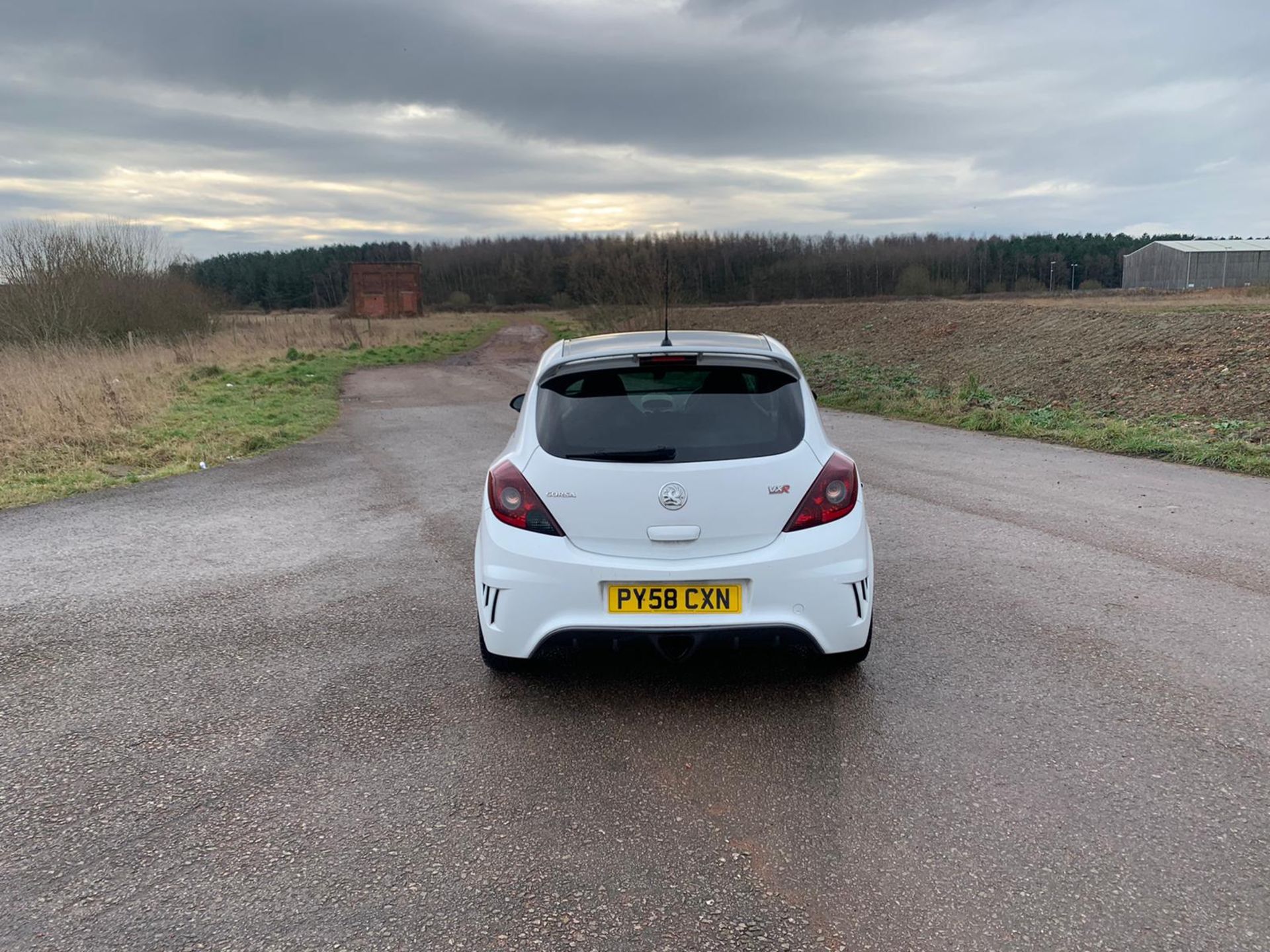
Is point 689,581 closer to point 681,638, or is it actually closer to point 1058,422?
point 681,638

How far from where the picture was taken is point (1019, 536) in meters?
6.74

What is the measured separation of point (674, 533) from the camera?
363 cm

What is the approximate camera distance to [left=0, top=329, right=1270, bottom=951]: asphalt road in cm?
253

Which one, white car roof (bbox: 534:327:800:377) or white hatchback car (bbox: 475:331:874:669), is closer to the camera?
white hatchback car (bbox: 475:331:874:669)

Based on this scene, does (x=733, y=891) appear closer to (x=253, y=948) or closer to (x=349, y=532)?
(x=253, y=948)

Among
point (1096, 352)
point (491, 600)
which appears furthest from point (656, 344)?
point (1096, 352)

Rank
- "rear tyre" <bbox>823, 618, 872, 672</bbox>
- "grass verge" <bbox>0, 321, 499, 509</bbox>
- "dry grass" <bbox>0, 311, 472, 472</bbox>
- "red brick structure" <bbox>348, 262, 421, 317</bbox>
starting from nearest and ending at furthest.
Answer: "rear tyre" <bbox>823, 618, 872, 672</bbox> < "grass verge" <bbox>0, 321, 499, 509</bbox> < "dry grass" <bbox>0, 311, 472, 472</bbox> < "red brick structure" <bbox>348, 262, 421, 317</bbox>

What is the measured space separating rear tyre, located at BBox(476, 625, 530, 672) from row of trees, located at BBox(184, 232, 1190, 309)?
5567cm

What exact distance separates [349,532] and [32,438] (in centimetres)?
742

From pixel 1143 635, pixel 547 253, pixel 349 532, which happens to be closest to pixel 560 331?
pixel 349 532

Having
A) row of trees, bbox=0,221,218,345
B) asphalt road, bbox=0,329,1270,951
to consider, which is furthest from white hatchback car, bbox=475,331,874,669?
row of trees, bbox=0,221,218,345

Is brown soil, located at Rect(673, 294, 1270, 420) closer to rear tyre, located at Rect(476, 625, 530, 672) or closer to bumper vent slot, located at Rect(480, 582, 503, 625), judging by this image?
rear tyre, located at Rect(476, 625, 530, 672)

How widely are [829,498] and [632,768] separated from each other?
1417 mm

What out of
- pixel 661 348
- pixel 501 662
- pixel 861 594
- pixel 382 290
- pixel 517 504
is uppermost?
pixel 382 290
